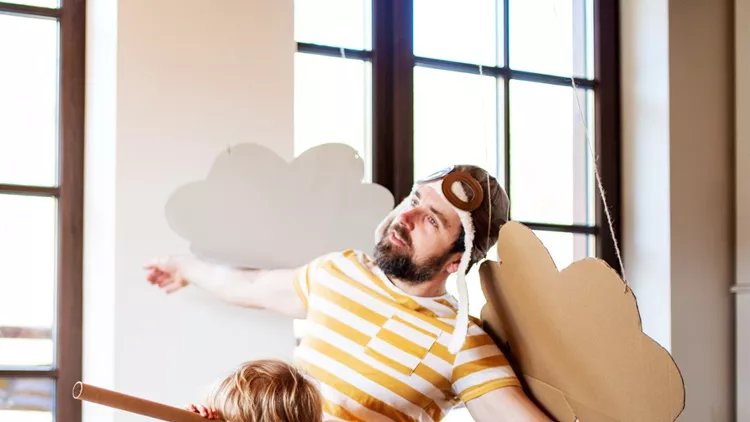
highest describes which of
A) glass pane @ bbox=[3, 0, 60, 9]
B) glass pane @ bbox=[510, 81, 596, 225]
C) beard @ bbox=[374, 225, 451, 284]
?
glass pane @ bbox=[3, 0, 60, 9]

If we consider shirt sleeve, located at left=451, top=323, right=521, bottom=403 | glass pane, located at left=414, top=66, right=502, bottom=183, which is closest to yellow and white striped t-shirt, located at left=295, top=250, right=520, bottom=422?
shirt sleeve, located at left=451, top=323, right=521, bottom=403

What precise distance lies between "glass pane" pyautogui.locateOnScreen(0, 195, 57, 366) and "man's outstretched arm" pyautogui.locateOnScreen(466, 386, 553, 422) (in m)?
0.71

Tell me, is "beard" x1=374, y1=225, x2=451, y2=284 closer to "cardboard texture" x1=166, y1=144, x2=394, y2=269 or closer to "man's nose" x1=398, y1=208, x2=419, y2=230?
"man's nose" x1=398, y1=208, x2=419, y2=230

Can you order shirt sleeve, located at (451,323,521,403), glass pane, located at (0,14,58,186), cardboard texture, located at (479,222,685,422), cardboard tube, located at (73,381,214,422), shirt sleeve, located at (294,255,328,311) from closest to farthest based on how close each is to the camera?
cardboard tube, located at (73,381,214,422)
cardboard texture, located at (479,222,685,422)
shirt sleeve, located at (451,323,521,403)
shirt sleeve, located at (294,255,328,311)
glass pane, located at (0,14,58,186)

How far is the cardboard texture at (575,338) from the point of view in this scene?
128 cm

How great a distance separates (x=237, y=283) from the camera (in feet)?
5.13

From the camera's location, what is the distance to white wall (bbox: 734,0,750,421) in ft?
7.38

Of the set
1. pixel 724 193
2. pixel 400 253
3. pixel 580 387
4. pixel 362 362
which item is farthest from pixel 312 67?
pixel 724 193

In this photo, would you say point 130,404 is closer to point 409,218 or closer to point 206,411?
point 206,411

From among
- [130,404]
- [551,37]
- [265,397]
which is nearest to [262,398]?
[265,397]

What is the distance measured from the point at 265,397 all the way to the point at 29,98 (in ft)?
2.74

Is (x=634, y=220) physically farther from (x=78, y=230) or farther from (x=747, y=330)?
(x=78, y=230)

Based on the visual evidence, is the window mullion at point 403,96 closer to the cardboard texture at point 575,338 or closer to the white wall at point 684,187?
the cardboard texture at point 575,338

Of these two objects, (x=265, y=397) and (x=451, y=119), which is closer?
(x=265, y=397)
